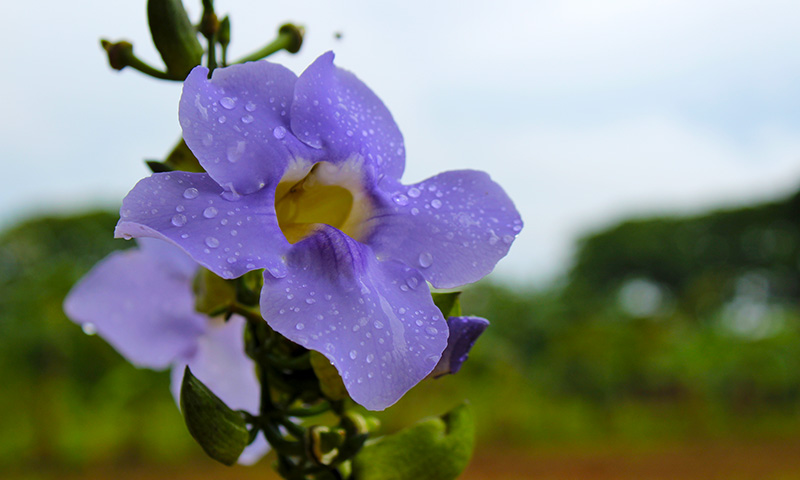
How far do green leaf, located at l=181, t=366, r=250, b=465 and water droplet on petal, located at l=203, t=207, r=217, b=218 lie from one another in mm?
68

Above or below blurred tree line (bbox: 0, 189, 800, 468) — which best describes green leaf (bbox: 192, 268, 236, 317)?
above

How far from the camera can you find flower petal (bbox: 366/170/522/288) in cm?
26

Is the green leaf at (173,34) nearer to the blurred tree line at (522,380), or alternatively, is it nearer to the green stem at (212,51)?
the green stem at (212,51)

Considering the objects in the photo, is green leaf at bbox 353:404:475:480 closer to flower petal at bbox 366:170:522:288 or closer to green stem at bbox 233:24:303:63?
flower petal at bbox 366:170:522:288

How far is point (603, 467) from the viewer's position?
2.34m

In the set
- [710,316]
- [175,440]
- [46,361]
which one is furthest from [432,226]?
[710,316]

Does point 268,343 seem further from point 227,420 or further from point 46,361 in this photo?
point 46,361

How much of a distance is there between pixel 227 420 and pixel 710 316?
4.36 m

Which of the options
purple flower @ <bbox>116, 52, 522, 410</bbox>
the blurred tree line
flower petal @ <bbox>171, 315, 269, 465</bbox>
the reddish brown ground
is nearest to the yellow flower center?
purple flower @ <bbox>116, 52, 522, 410</bbox>

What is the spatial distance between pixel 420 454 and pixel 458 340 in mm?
63

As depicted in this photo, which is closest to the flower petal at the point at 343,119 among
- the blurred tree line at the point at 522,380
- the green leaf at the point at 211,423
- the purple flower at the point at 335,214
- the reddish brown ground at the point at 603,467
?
the purple flower at the point at 335,214

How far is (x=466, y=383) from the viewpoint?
2516mm

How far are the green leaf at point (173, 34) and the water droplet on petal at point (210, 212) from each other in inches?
4.0

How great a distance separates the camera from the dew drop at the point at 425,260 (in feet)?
0.86
